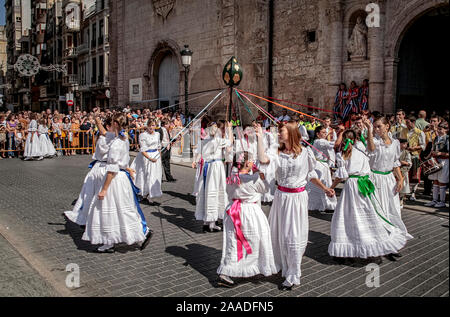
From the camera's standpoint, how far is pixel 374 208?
5.27 meters

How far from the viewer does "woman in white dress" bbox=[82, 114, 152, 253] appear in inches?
213

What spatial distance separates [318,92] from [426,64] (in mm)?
4352

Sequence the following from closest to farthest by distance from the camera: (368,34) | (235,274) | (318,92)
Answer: (235,274) → (368,34) → (318,92)

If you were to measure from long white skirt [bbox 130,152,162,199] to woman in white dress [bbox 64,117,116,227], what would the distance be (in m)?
2.14

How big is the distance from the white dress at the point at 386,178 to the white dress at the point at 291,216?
188 centimetres

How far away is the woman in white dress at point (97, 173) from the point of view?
595 centimetres

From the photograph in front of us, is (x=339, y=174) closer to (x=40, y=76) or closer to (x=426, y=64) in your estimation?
(x=426, y=64)

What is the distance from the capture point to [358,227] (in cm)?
518

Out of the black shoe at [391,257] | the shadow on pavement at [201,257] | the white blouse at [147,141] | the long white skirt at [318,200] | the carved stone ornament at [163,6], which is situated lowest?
the shadow on pavement at [201,257]

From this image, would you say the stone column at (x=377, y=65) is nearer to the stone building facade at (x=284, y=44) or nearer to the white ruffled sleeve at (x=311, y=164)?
the stone building facade at (x=284, y=44)

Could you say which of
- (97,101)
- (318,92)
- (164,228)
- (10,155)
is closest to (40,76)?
(97,101)

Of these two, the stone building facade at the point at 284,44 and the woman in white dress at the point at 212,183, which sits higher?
the stone building facade at the point at 284,44

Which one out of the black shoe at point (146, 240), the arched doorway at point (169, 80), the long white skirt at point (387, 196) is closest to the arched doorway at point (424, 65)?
the long white skirt at point (387, 196)
